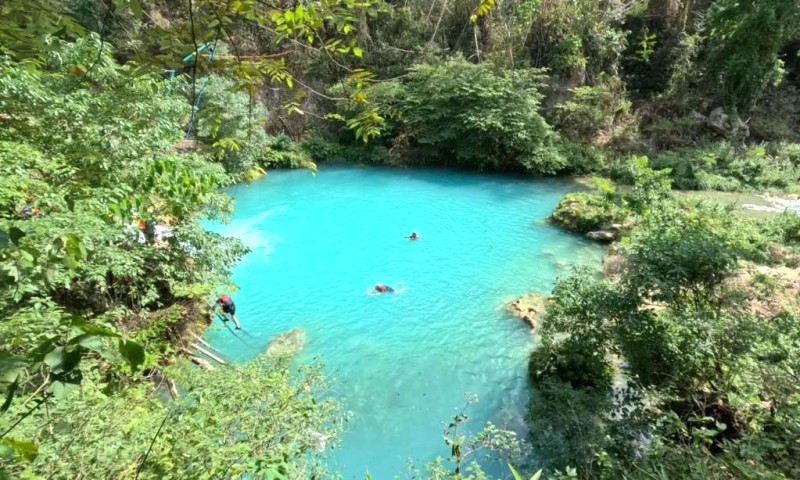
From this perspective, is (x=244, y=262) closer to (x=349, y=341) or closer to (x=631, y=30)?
(x=349, y=341)

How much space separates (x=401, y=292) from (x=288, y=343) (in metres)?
2.69

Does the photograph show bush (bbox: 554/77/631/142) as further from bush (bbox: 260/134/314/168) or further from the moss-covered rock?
bush (bbox: 260/134/314/168)

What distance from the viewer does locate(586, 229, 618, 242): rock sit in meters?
10.8

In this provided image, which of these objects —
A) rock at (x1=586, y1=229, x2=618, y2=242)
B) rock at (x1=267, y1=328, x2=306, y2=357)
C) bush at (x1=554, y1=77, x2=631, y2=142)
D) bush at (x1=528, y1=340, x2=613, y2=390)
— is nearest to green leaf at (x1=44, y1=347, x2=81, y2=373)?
bush at (x1=528, y1=340, x2=613, y2=390)

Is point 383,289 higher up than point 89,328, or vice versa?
point 89,328

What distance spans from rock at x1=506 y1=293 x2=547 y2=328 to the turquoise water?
0.72ft

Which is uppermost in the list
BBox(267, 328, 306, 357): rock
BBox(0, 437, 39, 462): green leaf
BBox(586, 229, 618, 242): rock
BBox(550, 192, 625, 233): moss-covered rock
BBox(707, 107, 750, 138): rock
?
BBox(707, 107, 750, 138): rock

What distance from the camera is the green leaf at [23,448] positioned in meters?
0.72

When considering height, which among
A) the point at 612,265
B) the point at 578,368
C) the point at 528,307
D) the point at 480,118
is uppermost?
the point at 480,118

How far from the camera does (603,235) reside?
10883 mm

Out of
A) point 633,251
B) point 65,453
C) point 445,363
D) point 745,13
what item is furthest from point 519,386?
point 745,13

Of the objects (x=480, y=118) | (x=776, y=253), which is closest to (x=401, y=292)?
(x=776, y=253)

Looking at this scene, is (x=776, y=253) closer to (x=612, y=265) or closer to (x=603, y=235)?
(x=612, y=265)

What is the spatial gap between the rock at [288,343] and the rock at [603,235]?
8054 mm
